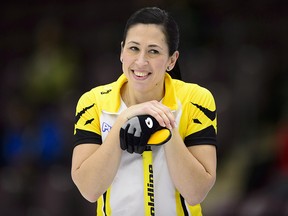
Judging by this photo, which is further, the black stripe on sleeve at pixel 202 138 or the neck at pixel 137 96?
the neck at pixel 137 96

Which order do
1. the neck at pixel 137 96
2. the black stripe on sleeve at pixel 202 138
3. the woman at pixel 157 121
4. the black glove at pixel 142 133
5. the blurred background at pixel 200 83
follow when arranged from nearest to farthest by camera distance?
the black glove at pixel 142 133 → the woman at pixel 157 121 → the black stripe on sleeve at pixel 202 138 → the neck at pixel 137 96 → the blurred background at pixel 200 83

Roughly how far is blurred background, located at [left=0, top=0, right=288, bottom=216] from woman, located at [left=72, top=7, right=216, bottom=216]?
13.3 feet

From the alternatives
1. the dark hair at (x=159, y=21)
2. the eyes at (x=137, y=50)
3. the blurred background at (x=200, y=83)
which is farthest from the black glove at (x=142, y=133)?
the blurred background at (x=200, y=83)

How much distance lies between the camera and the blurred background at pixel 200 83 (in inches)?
360

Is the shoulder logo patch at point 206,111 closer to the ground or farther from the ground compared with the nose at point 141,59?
closer to the ground

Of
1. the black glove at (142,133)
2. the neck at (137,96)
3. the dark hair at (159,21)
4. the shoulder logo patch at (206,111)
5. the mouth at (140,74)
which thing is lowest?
the black glove at (142,133)

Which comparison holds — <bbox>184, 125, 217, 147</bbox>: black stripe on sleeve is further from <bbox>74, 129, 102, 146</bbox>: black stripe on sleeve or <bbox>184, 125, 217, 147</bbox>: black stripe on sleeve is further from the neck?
<bbox>74, 129, 102, 146</bbox>: black stripe on sleeve

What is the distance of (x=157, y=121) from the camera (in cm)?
385

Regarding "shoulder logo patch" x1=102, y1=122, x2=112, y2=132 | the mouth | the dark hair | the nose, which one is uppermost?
the dark hair

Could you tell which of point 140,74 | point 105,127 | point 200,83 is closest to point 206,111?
point 140,74

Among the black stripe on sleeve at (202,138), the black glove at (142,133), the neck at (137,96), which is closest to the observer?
the black glove at (142,133)

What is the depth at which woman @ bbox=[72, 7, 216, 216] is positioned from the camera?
3.95m

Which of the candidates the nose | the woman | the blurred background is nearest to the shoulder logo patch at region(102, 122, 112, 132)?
the woman

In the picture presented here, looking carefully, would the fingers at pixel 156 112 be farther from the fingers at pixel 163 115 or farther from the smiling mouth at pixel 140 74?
the smiling mouth at pixel 140 74
